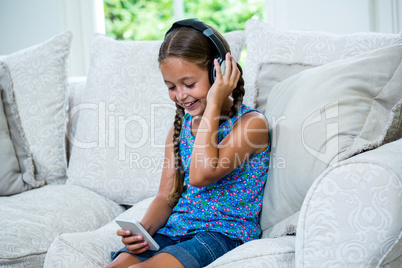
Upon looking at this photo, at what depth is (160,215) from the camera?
136 centimetres

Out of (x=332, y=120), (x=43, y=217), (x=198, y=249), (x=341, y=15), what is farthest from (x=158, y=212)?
(x=341, y=15)

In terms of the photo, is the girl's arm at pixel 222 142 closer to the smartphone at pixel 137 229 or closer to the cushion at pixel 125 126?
the smartphone at pixel 137 229

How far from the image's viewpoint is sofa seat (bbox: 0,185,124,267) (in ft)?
4.06

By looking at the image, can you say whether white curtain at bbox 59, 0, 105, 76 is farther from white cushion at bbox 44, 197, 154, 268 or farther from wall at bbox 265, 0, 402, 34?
white cushion at bbox 44, 197, 154, 268

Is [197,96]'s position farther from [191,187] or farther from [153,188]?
[153,188]

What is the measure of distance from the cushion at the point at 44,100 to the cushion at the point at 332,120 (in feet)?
3.32

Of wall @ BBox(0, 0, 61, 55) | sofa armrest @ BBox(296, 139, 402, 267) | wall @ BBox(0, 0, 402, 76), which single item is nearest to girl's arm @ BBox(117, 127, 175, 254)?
sofa armrest @ BBox(296, 139, 402, 267)

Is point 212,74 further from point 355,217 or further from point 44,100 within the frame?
point 44,100

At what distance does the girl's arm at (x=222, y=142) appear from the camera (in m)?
1.22

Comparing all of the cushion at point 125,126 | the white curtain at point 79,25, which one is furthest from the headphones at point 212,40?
the white curtain at point 79,25

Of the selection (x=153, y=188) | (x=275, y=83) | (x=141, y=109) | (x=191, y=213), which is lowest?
(x=153, y=188)

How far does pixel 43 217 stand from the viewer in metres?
1.43

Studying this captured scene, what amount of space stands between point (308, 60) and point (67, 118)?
1.07 m

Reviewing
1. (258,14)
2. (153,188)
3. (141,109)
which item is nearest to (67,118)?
(141,109)
